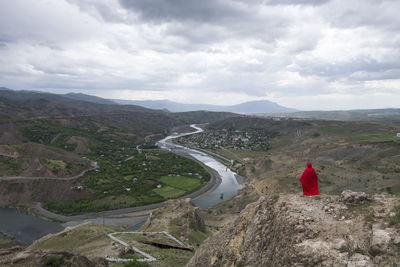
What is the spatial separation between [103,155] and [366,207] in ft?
374

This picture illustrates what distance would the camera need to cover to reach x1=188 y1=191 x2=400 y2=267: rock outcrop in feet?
29.5

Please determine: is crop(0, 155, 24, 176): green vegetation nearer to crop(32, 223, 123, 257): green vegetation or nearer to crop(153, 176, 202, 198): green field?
crop(153, 176, 202, 198): green field

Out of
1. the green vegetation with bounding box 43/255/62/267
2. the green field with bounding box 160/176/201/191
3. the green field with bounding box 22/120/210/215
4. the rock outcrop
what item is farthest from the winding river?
the rock outcrop

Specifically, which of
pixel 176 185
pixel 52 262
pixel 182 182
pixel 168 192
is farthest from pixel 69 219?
pixel 52 262

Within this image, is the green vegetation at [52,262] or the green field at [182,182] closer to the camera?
the green vegetation at [52,262]

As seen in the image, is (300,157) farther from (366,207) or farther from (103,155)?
(103,155)

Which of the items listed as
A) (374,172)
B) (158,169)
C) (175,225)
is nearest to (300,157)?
(374,172)

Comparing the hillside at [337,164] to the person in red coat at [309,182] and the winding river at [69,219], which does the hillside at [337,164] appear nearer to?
the winding river at [69,219]

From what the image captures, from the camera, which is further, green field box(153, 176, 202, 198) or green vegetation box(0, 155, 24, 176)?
green vegetation box(0, 155, 24, 176)

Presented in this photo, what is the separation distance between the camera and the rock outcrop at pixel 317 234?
8992mm

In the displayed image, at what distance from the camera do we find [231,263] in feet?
45.0

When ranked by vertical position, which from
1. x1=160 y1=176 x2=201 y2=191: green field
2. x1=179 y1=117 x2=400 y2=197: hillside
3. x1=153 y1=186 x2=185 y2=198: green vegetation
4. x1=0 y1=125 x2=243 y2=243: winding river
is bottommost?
x1=0 y1=125 x2=243 y2=243: winding river

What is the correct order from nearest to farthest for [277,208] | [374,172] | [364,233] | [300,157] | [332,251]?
[332,251]
[364,233]
[277,208]
[374,172]
[300,157]

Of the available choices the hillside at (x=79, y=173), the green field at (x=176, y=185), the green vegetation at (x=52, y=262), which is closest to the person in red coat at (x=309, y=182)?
the green vegetation at (x=52, y=262)
